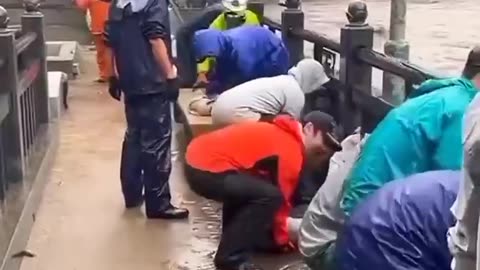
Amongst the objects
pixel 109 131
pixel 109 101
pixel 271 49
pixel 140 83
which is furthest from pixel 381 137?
pixel 109 101

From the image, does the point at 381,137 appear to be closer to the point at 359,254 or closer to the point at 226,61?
the point at 359,254

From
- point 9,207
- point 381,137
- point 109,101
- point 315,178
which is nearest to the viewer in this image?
point 381,137

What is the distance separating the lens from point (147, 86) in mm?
6629

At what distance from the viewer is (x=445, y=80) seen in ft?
15.1

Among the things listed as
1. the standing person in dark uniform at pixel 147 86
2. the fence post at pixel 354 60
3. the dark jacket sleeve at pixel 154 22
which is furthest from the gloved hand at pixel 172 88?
the fence post at pixel 354 60

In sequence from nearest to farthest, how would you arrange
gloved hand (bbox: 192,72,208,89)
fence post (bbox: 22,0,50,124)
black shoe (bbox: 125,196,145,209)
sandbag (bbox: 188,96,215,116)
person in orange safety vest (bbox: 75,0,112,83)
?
black shoe (bbox: 125,196,145,209) → sandbag (bbox: 188,96,215,116) → fence post (bbox: 22,0,50,124) → gloved hand (bbox: 192,72,208,89) → person in orange safety vest (bbox: 75,0,112,83)

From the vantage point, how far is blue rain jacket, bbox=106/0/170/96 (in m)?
6.57

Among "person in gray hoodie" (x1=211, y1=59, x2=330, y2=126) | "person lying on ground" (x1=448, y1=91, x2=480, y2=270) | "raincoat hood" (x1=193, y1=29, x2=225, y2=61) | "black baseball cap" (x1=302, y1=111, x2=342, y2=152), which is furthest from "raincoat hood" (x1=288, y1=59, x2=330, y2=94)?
"person lying on ground" (x1=448, y1=91, x2=480, y2=270)

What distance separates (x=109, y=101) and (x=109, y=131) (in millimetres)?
2007

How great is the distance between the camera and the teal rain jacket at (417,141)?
14.1 ft

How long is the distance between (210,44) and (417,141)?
13.8 feet

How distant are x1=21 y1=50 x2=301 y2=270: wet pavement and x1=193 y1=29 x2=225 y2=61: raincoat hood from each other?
1.03 meters

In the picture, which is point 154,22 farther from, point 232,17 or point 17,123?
A: point 232,17

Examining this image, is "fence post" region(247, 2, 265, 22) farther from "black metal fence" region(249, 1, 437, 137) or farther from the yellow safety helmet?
"black metal fence" region(249, 1, 437, 137)
